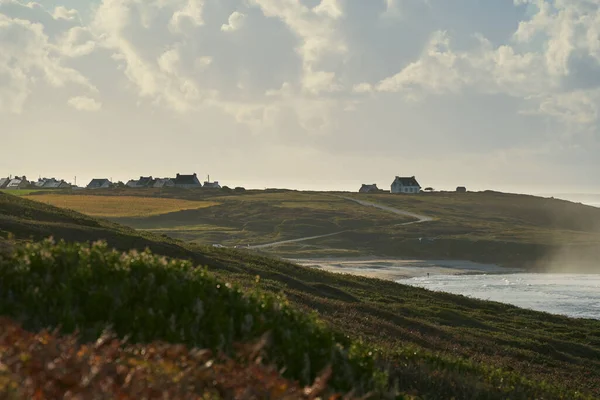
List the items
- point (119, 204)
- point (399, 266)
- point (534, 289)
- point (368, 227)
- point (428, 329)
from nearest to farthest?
1. point (428, 329)
2. point (534, 289)
3. point (399, 266)
4. point (368, 227)
5. point (119, 204)

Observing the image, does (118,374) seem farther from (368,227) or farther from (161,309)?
(368,227)

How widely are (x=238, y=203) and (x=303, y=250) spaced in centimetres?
5162

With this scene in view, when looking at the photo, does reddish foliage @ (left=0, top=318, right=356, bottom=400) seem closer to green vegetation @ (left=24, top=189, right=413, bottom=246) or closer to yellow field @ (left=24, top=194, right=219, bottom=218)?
green vegetation @ (left=24, top=189, right=413, bottom=246)

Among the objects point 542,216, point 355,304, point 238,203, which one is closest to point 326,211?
point 238,203

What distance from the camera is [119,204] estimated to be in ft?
487

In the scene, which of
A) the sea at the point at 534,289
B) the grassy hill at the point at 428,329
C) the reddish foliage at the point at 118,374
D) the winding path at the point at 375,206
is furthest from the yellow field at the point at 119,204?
the reddish foliage at the point at 118,374

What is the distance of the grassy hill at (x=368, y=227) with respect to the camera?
11662 cm

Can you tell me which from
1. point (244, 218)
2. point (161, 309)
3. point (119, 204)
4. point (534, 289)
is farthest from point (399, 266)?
point (161, 309)

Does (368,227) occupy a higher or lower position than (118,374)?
higher

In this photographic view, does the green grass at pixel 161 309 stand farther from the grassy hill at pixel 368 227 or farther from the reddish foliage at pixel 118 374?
the grassy hill at pixel 368 227

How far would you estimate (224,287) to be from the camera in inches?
491

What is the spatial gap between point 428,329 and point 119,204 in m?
124

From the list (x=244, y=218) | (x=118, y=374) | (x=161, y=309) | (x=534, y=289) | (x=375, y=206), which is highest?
(x=375, y=206)

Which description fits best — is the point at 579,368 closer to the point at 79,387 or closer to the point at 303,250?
the point at 79,387
